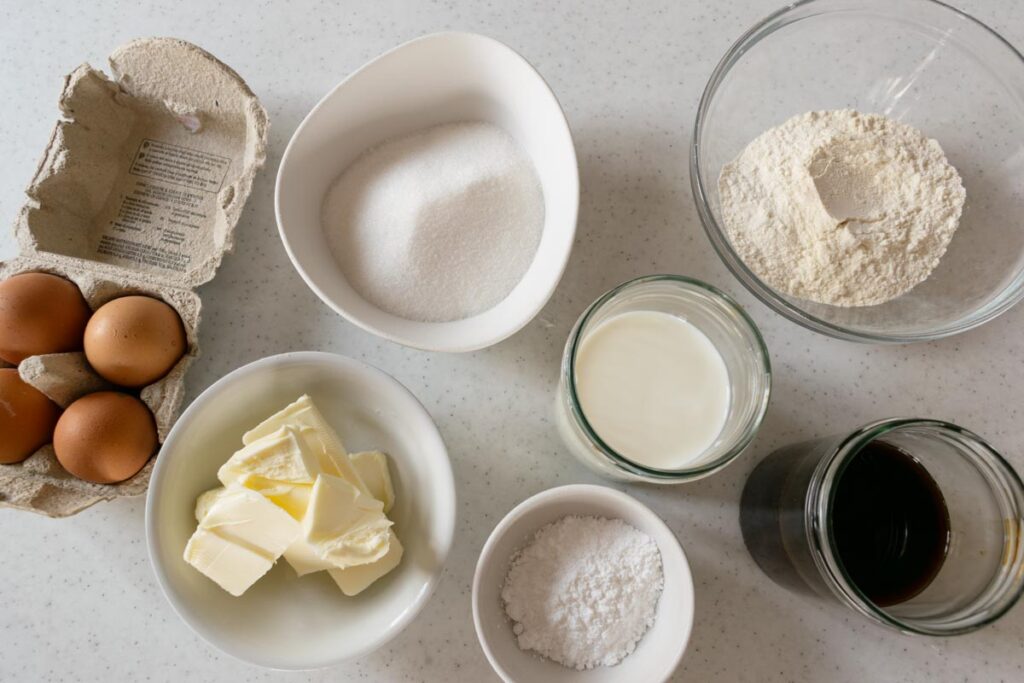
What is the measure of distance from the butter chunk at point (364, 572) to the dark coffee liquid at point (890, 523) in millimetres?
508

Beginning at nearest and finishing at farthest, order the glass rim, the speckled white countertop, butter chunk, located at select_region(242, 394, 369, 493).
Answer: the glass rim → butter chunk, located at select_region(242, 394, 369, 493) → the speckled white countertop

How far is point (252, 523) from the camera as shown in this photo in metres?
0.75

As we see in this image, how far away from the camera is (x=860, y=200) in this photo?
0.88 m

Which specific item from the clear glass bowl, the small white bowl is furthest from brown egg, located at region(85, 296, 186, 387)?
the clear glass bowl

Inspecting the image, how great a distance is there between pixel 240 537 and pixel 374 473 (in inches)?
6.6

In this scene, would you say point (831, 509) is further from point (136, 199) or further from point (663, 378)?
point (136, 199)

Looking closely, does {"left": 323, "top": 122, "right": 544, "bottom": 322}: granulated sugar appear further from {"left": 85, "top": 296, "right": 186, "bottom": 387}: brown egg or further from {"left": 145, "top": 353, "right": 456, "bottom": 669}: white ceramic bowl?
{"left": 85, "top": 296, "right": 186, "bottom": 387}: brown egg

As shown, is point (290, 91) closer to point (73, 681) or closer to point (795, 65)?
point (795, 65)

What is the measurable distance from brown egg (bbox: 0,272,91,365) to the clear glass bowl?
2.78 feet

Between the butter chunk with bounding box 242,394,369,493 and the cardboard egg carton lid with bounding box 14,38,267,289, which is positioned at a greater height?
the cardboard egg carton lid with bounding box 14,38,267,289

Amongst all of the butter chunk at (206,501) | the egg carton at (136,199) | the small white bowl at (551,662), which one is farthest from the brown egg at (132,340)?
the small white bowl at (551,662)

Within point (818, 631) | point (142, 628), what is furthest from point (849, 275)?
point (142, 628)

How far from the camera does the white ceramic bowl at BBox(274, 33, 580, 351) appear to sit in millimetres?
835

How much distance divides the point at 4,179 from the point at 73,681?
728mm
